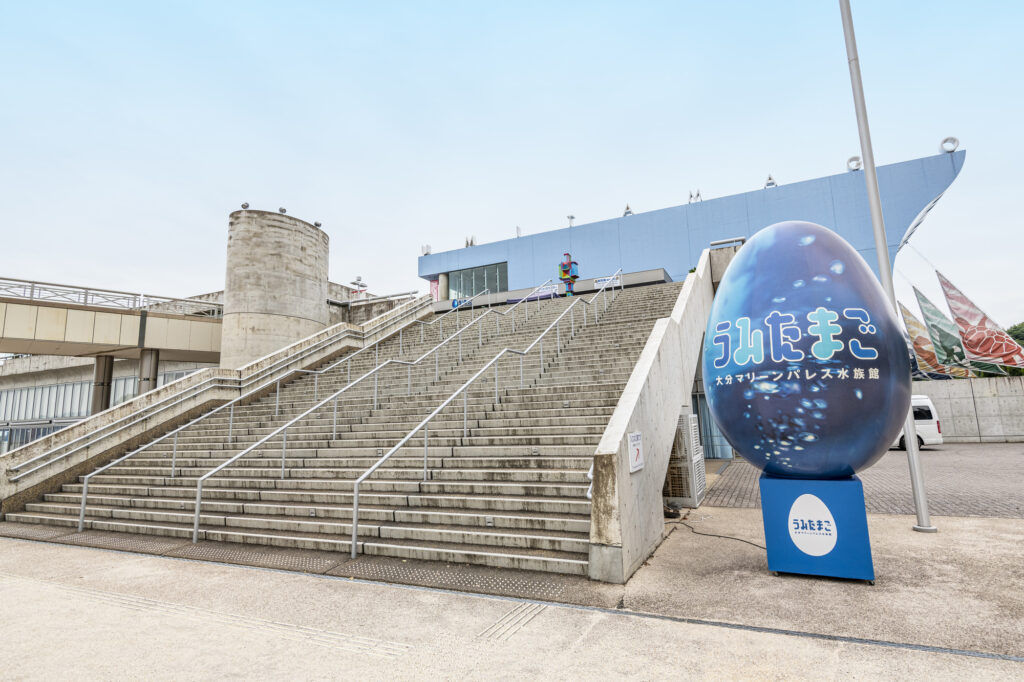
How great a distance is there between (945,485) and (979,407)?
14.1 metres

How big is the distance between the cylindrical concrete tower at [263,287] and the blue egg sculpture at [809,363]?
672 inches

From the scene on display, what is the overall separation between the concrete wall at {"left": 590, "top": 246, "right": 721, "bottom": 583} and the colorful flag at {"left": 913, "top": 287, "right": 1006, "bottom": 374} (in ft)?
61.4

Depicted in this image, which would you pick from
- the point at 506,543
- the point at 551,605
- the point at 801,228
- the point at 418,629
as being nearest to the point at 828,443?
the point at 801,228

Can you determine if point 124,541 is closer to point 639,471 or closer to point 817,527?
point 639,471

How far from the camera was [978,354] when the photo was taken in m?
20.3

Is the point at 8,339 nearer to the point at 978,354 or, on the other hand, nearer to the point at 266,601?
the point at 266,601

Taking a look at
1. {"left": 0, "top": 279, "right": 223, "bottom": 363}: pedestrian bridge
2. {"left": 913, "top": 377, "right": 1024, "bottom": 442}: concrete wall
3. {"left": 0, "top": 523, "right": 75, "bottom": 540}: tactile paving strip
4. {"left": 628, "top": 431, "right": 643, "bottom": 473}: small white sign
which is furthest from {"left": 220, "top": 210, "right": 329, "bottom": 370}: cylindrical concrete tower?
{"left": 913, "top": 377, "right": 1024, "bottom": 442}: concrete wall

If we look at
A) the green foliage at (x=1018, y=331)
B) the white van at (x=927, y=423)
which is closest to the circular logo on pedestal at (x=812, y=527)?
the white van at (x=927, y=423)

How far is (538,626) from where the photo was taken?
4.07 m

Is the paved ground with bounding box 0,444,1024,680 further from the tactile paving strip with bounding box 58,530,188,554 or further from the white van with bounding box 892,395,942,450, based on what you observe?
the white van with bounding box 892,395,942,450

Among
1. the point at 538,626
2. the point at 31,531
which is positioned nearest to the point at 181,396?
the point at 31,531

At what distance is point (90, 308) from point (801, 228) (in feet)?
70.0

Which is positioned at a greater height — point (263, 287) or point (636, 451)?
point (263, 287)

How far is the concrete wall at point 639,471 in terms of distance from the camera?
5.03 metres
